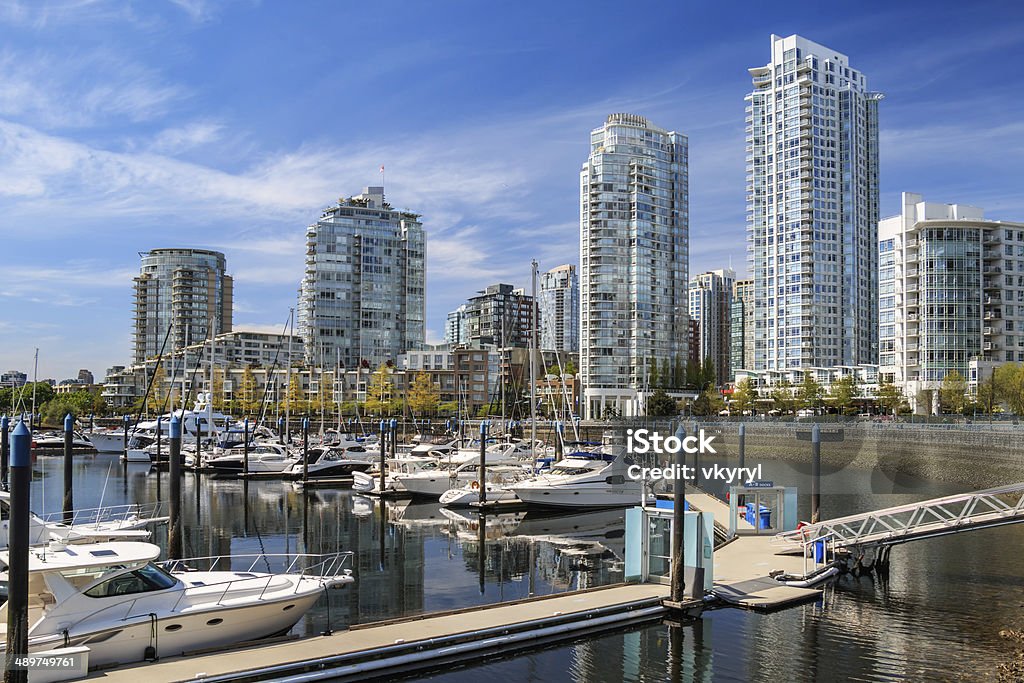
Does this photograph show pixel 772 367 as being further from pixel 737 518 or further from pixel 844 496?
pixel 737 518

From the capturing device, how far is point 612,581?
109 ft

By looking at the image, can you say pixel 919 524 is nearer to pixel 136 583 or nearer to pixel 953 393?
pixel 136 583

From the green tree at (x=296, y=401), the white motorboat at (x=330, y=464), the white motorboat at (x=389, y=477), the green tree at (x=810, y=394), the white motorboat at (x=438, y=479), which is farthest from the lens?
the green tree at (x=296, y=401)

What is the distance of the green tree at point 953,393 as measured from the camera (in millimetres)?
109000

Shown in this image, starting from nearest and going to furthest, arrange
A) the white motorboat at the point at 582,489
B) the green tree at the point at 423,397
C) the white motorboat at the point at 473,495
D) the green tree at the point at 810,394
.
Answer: the white motorboat at the point at 582,489 → the white motorboat at the point at 473,495 → the green tree at the point at 810,394 → the green tree at the point at 423,397

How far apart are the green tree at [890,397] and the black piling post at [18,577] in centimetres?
11818

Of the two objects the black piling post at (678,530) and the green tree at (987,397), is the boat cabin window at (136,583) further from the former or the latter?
the green tree at (987,397)

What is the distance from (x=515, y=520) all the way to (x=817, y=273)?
12513cm

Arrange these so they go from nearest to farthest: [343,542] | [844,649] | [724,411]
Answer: [844,649] < [343,542] < [724,411]

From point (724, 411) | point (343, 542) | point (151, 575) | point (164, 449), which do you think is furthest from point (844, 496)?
point (724, 411)

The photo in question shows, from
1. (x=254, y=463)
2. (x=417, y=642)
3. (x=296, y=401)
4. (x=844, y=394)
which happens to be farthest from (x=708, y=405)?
(x=417, y=642)

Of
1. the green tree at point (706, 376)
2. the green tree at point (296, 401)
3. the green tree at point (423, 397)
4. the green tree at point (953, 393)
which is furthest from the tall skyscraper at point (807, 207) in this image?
the green tree at point (296, 401)

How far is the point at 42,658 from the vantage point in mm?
17438

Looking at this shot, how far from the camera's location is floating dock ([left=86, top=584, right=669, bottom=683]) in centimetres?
1836
